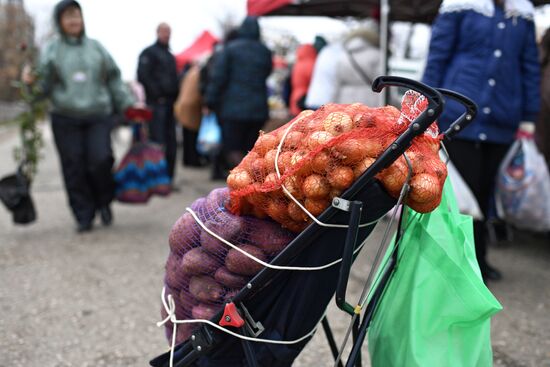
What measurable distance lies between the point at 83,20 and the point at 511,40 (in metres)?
3.30

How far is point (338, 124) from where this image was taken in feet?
6.10

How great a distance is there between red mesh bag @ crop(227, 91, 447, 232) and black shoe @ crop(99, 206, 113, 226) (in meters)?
3.98

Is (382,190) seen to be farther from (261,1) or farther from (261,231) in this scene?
(261,1)

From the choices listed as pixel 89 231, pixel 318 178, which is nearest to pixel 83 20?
pixel 89 231

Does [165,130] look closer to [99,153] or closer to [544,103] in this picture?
[99,153]

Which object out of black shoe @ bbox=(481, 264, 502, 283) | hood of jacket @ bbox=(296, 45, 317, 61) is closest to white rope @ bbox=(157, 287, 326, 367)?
black shoe @ bbox=(481, 264, 502, 283)

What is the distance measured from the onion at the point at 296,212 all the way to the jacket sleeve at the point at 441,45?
2218mm

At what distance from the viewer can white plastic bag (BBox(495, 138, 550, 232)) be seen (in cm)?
466

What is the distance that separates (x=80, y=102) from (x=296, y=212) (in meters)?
3.74

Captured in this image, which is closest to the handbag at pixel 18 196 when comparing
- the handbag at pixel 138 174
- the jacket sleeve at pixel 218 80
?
the handbag at pixel 138 174

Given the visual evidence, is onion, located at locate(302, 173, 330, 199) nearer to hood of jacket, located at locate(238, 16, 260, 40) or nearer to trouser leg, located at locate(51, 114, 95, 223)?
trouser leg, located at locate(51, 114, 95, 223)

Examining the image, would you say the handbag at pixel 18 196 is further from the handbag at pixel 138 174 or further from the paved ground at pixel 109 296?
the handbag at pixel 138 174

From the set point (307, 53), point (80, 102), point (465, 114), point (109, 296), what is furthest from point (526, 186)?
point (80, 102)

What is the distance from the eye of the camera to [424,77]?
3869 millimetres
